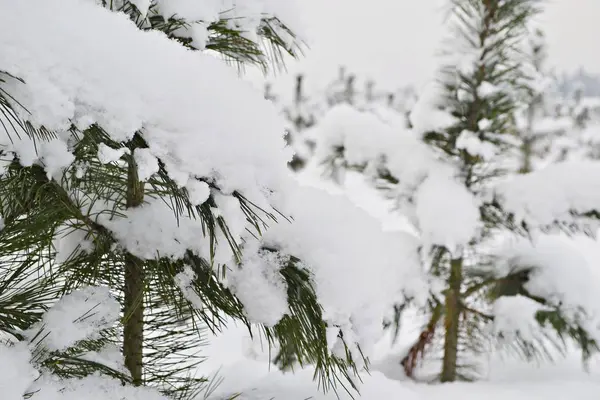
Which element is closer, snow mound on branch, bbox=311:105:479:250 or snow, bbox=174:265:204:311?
snow, bbox=174:265:204:311

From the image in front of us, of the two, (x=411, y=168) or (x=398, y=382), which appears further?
(x=411, y=168)

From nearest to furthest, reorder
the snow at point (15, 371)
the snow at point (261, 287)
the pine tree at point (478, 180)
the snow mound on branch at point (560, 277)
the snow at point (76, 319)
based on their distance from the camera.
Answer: the snow at point (15, 371)
the snow at point (76, 319)
the snow at point (261, 287)
the pine tree at point (478, 180)
the snow mound on branch at point (560, 277)

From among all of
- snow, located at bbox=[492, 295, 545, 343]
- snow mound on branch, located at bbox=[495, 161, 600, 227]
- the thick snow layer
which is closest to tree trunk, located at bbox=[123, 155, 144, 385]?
the thick snow layer

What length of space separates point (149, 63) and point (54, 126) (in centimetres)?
25

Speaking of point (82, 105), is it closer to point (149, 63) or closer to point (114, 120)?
point (114, 120)

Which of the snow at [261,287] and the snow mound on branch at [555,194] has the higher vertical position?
the snow mound on branch at [555,194]

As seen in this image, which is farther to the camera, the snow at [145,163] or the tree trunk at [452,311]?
the tree trunk at [452,311]

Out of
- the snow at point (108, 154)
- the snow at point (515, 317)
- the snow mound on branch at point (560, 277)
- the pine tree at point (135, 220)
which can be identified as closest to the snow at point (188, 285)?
the pine tree at point (135, 220)

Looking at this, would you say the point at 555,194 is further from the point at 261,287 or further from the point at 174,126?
the point at 174,126

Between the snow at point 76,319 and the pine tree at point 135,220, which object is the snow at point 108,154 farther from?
the snow at point 76,319

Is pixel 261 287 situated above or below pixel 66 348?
above

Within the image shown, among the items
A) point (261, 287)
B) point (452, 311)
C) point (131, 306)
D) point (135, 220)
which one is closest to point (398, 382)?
point (452, 311)

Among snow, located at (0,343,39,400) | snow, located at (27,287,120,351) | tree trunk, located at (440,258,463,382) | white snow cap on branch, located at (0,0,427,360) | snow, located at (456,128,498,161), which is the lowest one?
snow, located at (0,343,39,400)

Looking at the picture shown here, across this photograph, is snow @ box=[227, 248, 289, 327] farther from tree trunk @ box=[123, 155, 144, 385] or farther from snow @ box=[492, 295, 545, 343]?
snow @ box=[492, 295, 545, 343]
